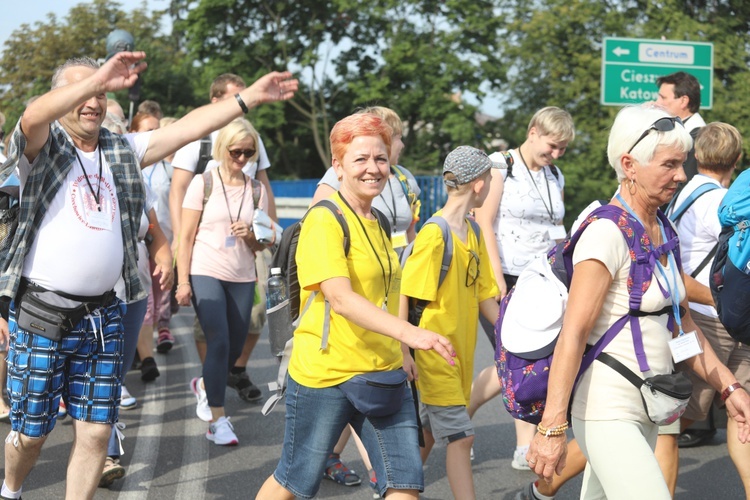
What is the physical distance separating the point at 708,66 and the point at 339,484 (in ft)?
43.8

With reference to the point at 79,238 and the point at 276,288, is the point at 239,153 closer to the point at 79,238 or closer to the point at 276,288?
the point at 276,288

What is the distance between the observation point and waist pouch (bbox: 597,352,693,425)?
10.8 feet

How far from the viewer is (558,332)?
3.41m

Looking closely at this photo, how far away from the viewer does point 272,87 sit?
3.73 m

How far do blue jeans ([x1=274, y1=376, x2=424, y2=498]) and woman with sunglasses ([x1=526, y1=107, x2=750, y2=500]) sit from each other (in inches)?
24.4

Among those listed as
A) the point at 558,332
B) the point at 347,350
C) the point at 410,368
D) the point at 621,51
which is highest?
the point at 621,51

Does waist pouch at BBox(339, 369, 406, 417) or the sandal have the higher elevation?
waist pouch at BBox(339, 369, 406, 417)

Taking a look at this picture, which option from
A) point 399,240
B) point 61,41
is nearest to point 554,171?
point 399,240

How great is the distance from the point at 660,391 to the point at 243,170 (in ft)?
14.2

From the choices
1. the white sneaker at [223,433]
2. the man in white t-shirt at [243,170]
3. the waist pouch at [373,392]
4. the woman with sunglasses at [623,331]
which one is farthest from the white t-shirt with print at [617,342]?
the man in white t-shirt at [243,170]

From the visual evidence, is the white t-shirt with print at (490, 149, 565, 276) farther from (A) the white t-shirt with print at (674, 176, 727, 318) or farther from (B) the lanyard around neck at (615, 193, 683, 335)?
(B) the lanyard around neck at (615, 193, 683, 335)

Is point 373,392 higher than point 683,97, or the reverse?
point 683,97

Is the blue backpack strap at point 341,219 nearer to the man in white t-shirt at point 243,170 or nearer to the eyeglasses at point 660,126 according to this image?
the eyeglasses at point 660,126

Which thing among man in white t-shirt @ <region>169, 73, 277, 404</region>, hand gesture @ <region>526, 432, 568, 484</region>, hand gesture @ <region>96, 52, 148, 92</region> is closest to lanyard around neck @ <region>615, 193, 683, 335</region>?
hand gesture @ <region>526, 432, 568, 484</region>
